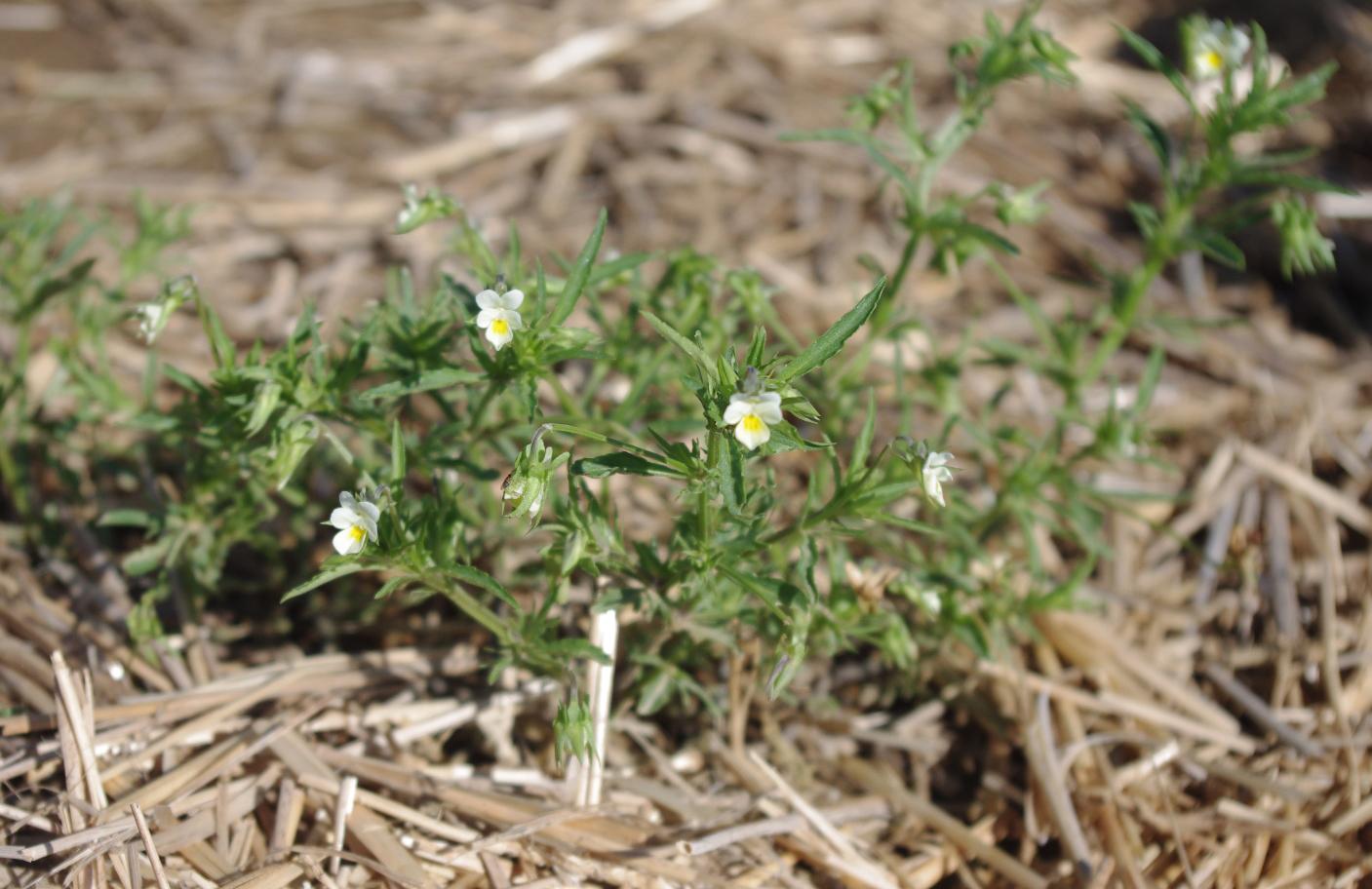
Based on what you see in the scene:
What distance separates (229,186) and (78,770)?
264 centimetres

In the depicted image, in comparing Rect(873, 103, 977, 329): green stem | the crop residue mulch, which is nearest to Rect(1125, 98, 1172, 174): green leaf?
Rect(873, 103, 977, 329): green stem

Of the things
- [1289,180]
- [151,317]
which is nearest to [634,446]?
[151,317]

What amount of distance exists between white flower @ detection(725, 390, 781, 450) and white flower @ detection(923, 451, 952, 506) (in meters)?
0.40

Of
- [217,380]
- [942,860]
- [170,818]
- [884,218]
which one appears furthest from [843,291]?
[170,818]

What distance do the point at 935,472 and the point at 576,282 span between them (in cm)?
78

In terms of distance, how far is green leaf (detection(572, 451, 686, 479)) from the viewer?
2.15 meters

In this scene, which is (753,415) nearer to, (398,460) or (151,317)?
(398,460)

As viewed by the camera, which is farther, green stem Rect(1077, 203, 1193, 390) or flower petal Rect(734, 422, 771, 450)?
green stem Rect(1077, 203, 1193, 390)

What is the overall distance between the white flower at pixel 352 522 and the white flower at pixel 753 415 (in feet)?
2.24

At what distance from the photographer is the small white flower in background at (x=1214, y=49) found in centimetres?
292

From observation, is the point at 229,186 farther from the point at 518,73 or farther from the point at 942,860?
the point at 942,860

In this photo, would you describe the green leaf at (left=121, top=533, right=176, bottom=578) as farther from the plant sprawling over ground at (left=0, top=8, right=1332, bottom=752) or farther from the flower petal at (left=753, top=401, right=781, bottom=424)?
the flower petal at (left=753, top=401, right=781, bottom=424)

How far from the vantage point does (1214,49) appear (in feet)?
10.0

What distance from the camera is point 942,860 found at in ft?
9.19
